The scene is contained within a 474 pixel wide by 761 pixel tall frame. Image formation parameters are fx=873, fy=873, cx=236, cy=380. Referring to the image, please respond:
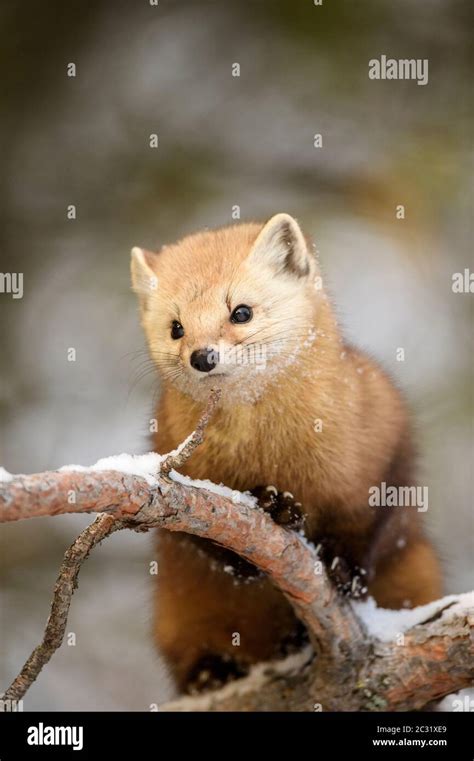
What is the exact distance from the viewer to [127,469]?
1875mm

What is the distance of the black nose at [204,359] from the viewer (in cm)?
223

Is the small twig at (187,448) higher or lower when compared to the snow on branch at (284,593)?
higher

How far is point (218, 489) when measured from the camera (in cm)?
224

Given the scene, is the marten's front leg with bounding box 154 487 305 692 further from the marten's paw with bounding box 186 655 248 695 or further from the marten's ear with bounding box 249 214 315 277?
the marten's ear with bounding box 249 214 315 277

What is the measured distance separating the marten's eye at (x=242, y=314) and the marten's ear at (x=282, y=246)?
0.17 m

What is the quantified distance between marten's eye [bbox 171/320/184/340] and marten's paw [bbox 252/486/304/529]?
0.49 m

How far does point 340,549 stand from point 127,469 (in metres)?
1.05

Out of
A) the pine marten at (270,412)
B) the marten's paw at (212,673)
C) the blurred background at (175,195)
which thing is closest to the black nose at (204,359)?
the pine marten at (270,412)

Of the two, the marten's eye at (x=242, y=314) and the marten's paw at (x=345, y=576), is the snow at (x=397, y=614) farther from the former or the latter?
the marten's eye at (x=242, y=314)

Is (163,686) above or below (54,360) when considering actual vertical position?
below

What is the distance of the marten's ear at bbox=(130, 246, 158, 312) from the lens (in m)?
2.64

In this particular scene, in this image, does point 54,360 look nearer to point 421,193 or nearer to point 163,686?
point 163,686

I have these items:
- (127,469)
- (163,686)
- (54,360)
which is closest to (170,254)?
(127,469)

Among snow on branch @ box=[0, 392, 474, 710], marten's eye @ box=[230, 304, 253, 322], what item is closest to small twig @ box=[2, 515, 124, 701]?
snow on branch @ box=[0, 392, 474, 710]
